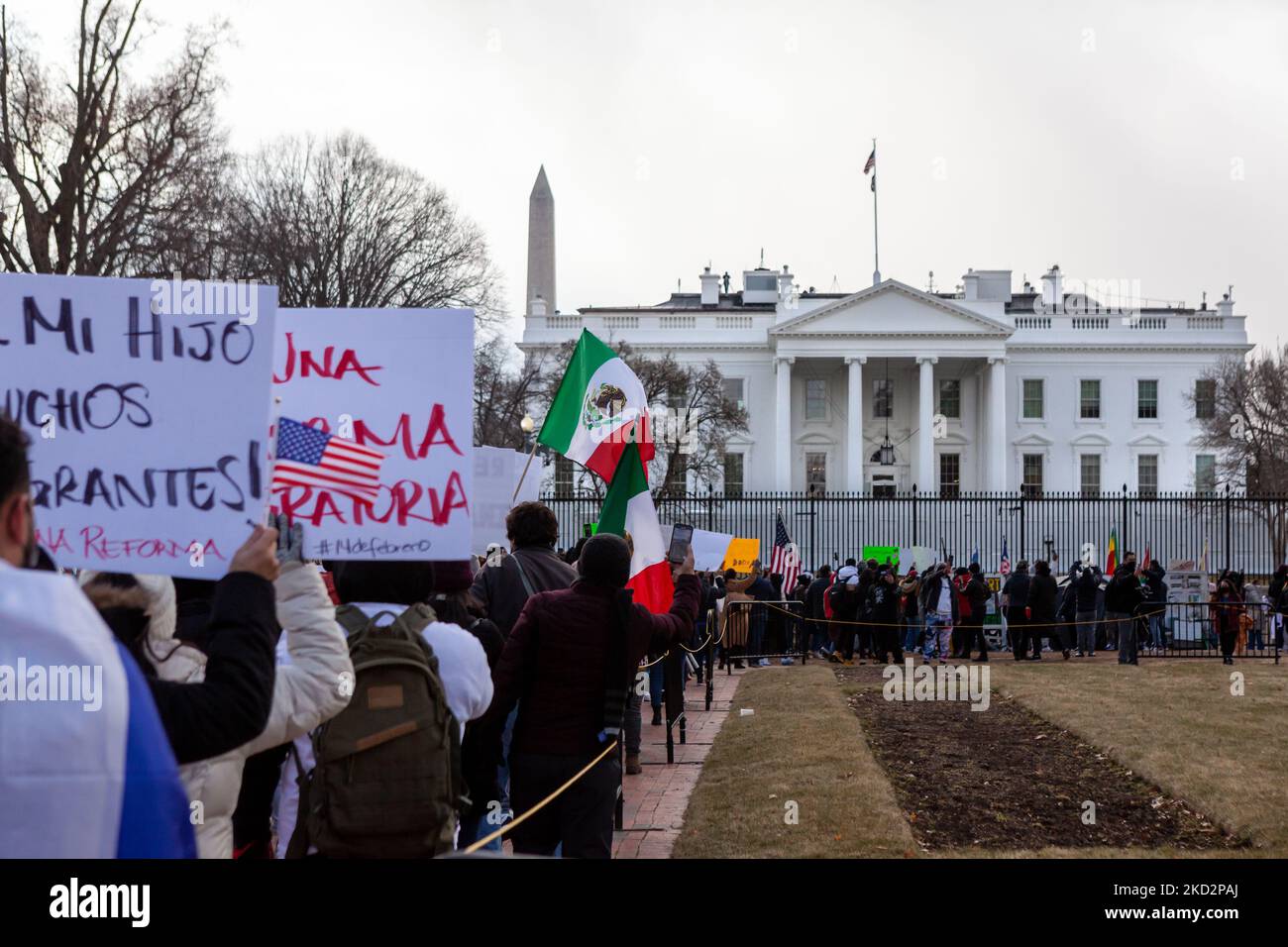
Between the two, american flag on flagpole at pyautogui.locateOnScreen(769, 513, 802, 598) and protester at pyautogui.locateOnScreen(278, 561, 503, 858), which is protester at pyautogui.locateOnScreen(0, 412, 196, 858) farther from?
american flag on flagpole at pyautogui.locateOnScreen(769, 513, 802, 598)

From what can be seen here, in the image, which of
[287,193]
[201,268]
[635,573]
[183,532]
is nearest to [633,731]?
[635,573]

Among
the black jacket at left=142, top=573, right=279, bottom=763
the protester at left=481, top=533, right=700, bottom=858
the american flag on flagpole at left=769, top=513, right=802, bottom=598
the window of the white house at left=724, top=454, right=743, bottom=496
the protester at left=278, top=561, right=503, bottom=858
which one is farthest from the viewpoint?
the window of the white house at left=724, top=454, right=743, bottom=496

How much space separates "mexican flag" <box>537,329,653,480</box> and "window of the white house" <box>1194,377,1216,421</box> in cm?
5710

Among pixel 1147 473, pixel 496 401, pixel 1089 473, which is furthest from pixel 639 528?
pixel 1147 473

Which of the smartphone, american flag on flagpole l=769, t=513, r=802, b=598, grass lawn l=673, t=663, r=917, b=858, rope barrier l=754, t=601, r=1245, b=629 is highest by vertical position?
the smartphone

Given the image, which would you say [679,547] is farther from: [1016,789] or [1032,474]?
[1032,474]

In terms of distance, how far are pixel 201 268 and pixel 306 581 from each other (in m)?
24.9

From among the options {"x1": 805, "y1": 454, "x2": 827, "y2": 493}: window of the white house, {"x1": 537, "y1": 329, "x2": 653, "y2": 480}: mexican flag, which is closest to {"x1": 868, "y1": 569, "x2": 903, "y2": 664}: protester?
{"x1": 537, "y1": 329, "x2": 653, "y2": 480}: mexican flag

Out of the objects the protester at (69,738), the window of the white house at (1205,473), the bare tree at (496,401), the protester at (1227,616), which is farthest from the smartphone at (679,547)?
the window of the white house at (1205,473)

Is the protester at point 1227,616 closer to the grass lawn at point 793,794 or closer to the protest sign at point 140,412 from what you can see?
the grass lawn at point 793,794

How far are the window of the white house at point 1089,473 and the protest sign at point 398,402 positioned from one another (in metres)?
65.7

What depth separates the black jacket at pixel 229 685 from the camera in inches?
97.9

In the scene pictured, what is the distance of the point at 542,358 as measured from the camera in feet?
188

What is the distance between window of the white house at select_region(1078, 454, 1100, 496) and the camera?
215 ft
